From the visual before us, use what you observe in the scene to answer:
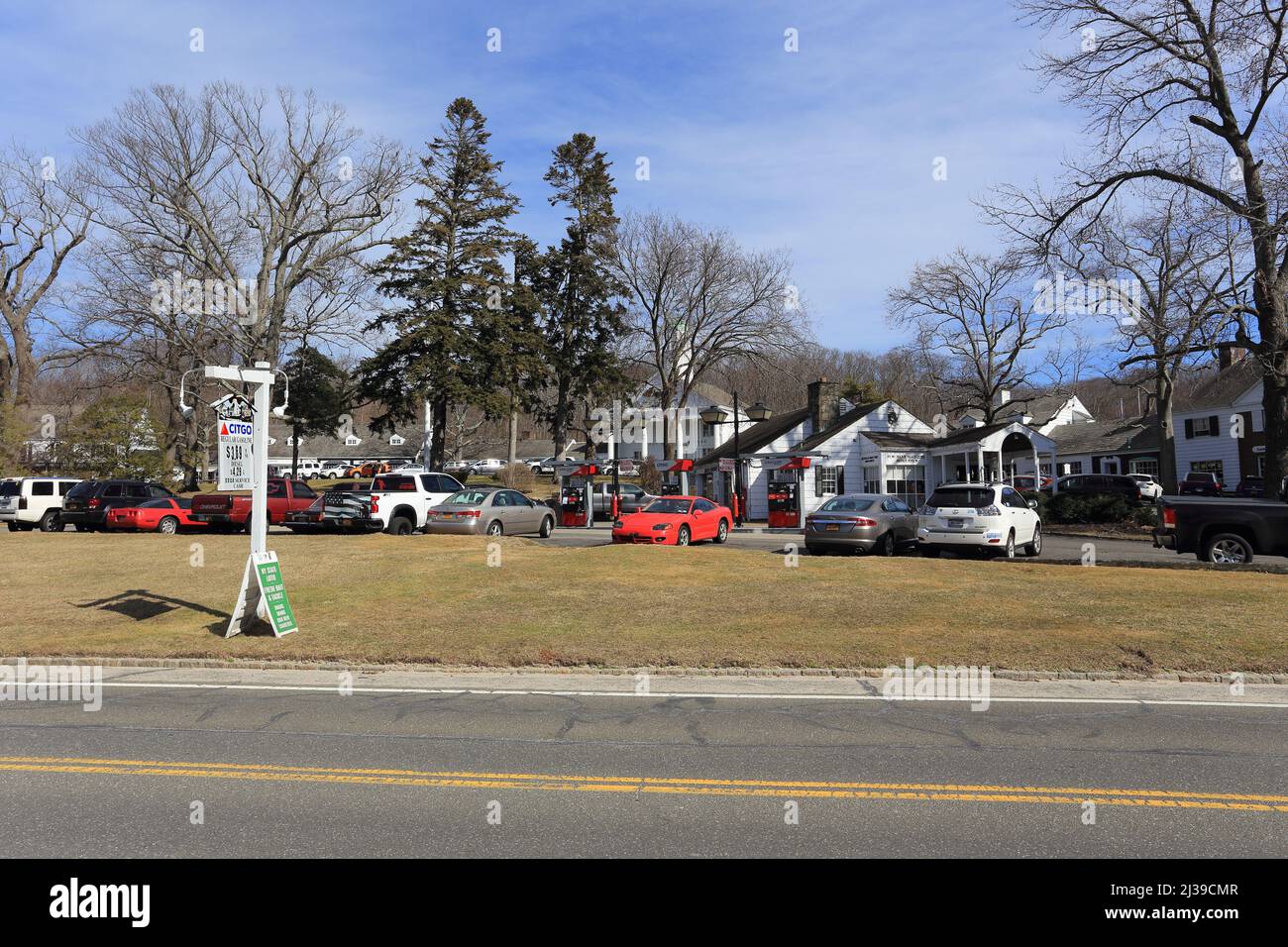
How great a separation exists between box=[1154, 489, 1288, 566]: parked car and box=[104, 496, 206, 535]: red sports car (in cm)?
2509

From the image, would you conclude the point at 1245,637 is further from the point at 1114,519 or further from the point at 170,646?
the point at 1114,519

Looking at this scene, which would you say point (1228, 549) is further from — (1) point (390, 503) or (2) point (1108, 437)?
(2) point (1108, 437)

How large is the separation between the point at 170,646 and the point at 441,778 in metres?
7.02

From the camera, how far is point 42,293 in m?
45.8

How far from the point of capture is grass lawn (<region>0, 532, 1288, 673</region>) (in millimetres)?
10344

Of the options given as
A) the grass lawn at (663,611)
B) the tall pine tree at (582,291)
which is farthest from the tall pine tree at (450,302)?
the grass lawn at (663,611)

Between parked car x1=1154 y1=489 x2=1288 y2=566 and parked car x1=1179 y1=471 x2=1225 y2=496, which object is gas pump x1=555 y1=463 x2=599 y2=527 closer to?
parked car x1=1154 y1=489 x2=1288 y2=566

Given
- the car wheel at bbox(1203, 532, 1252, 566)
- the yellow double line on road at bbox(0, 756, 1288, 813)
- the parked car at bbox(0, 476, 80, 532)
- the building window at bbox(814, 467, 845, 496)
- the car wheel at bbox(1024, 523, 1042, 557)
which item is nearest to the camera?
the yellow double line on road at bbox(0, 756, 1288, 813)

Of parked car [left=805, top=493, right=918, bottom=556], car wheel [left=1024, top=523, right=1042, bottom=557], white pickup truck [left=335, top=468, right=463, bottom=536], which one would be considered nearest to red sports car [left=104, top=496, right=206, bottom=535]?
white pickup truck [left=335, top=468, right=463, bottom=536]

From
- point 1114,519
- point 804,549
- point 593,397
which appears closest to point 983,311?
point 1114,519

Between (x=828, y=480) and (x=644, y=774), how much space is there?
111ft

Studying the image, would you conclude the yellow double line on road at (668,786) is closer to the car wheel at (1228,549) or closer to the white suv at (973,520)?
the white suv at (973,520)

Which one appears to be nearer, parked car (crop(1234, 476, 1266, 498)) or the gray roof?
parked car (crop(1234, 476, 1266, 498))

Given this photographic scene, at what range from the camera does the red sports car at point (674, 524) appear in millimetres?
22453
